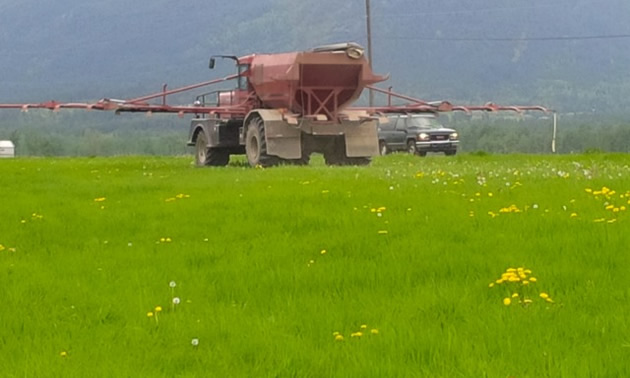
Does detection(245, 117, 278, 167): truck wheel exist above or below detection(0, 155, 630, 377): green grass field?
below

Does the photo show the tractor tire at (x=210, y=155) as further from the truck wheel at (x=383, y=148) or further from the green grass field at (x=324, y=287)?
the truck wheel at (x=383, y=148)

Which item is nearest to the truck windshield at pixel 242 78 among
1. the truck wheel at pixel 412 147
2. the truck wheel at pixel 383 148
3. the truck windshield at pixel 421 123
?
the truck wheel at pixel 383 148

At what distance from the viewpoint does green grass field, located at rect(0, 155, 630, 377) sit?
5.38 meters

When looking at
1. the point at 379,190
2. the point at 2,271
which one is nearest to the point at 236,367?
the point at 2,271

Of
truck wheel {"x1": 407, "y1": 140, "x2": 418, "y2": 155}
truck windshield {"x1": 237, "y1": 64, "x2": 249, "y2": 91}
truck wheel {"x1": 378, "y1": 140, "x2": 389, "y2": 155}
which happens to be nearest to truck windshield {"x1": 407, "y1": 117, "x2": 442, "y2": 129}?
truck wheel {"x1": 407, "y1": 140, "x2": 418, "y2": 155}

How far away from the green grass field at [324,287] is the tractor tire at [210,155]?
687 inches

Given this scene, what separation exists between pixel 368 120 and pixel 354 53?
2079 mm

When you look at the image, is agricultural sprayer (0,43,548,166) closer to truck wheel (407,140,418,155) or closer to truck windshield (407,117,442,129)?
truck wheel (407,140,418,155)

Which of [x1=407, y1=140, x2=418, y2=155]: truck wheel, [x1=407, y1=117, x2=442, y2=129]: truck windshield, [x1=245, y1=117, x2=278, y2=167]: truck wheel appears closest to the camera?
[x1=245, y1=117, x2=278, y2=167]: truck wheel

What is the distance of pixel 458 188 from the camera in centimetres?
1455

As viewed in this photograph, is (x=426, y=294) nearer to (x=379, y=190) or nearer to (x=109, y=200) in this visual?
(x=379, y=190)

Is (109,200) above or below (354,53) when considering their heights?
below

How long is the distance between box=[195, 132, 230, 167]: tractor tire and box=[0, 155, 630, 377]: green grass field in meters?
17.5

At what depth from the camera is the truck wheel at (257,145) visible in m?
27.0
